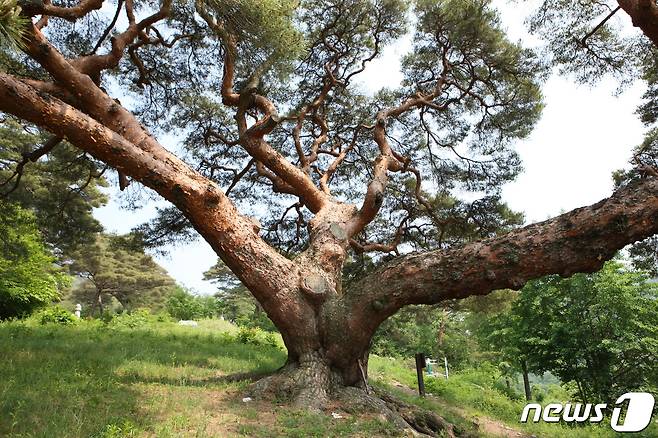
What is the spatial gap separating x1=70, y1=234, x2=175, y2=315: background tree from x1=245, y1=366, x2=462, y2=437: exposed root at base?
22.0m

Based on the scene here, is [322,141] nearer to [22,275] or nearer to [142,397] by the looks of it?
[142,397]

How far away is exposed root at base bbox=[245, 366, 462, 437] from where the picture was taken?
185 inches

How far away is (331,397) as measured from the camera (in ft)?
16.3

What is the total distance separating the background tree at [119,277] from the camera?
25750 millimetres

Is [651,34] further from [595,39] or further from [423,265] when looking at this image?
[423,265]

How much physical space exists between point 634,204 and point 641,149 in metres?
5.86

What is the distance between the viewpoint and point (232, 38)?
693 cm

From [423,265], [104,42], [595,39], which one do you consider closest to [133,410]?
[423,265]

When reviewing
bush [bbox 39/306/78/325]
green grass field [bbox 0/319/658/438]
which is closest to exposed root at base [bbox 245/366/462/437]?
green grass field [bbox 0/319/658/438]

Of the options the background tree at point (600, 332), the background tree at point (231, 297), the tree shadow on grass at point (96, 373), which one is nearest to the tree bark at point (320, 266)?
the tree shadow on grass at point (96, 373)

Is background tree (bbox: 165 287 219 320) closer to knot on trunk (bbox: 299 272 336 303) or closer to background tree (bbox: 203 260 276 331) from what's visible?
background tree (bbox: 203 260 276 331)

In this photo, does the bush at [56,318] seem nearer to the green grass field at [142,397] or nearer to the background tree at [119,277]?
the green grass field at [142,397]

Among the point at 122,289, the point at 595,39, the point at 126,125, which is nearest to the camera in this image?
the point at 126,125

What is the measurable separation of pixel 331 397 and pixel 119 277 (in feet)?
84.3
